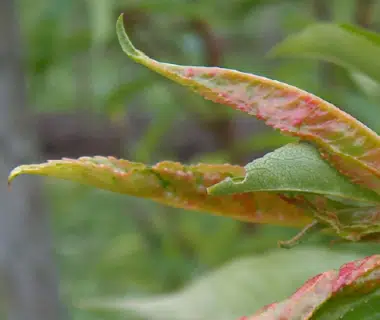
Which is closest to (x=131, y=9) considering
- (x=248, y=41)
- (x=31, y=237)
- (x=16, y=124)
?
(x=16, y=124)

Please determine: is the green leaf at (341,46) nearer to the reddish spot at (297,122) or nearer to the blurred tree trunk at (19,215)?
the reddish spot at (297,122)

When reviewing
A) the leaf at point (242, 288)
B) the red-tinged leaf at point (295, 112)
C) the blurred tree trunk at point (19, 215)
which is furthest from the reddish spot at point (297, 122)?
the blurred tree trunk at point (19, 215)

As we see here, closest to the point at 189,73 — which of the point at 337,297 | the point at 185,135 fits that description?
the point at 337,297

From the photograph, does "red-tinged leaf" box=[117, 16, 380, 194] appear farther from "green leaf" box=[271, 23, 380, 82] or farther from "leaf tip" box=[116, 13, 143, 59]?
"green leaf" box=[271, 23, 380, 82]

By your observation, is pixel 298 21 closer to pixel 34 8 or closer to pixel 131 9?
pixel 131 9

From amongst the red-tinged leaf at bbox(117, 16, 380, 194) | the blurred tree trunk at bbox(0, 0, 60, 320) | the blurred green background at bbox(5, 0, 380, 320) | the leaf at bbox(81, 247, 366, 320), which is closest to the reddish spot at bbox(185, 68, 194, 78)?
the red-tinged leaf at bbox(117, 16, 380, 194)
